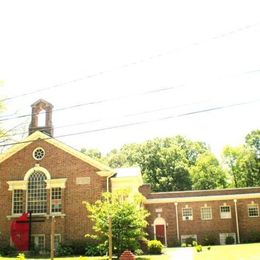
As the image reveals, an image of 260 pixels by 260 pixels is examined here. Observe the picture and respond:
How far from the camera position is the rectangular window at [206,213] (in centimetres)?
3891

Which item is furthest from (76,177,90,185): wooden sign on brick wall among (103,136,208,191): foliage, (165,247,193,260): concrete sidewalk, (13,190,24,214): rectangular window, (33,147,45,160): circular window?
(103,136,208,191): foliage

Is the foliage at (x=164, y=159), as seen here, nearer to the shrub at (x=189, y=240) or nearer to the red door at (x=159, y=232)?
the red door at (x=159, y=232)

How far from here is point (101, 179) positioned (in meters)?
30.7

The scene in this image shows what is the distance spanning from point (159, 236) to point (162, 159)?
95.2ft

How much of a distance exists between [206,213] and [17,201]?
702 inches

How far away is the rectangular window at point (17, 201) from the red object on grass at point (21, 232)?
0.90 metres

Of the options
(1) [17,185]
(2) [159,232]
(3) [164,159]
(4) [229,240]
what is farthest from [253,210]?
(3) [164,159]

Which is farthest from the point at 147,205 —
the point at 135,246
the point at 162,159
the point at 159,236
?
the point at 162,159

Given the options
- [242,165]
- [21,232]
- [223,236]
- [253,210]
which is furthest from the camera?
[242,165]

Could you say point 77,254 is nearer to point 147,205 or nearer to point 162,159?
point 147,205

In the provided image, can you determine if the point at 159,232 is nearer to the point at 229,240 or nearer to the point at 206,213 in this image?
the point at 206,213

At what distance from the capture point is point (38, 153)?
107 feet

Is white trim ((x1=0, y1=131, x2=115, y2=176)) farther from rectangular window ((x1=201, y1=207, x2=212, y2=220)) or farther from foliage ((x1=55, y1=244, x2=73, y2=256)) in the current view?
rectangular window ((x1=201, y1=207, x2=212, y2=220))

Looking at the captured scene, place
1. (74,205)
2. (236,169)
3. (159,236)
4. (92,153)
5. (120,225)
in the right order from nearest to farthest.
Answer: (120,225) → (74,205) → (159,236) → (236,169) → (92,153)
